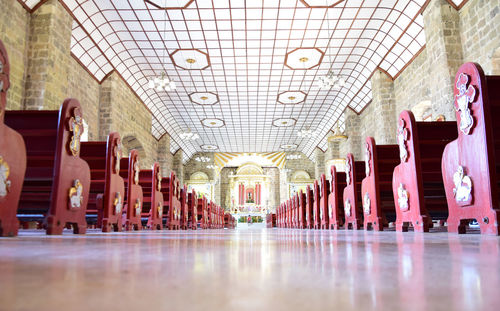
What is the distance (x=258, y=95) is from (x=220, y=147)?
9.79 metres

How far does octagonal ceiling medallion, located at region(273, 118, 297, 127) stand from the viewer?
17953 millimetres

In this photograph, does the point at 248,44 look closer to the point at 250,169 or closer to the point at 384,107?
the point at 384,107

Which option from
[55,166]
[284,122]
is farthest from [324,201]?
[284,122]

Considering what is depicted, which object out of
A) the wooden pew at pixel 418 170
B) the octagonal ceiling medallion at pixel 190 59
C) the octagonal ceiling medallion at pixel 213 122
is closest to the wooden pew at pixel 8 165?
the wooden pew at pixel 418 170

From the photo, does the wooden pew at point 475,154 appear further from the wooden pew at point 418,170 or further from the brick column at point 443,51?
the brick column at point 443,51

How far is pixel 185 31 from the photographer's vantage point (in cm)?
1002

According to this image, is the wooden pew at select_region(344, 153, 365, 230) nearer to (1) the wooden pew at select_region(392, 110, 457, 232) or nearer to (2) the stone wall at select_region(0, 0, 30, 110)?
(1) the wooden pew at select_region(392, 110, 457, 232)

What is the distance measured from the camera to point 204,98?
14875 mm

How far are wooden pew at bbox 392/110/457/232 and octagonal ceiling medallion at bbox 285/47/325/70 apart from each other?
7532 millimetres

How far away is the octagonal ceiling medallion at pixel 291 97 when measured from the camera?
14398mm

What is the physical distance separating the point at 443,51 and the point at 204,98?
912cm

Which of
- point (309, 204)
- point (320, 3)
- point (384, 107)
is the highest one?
point (320, 3)

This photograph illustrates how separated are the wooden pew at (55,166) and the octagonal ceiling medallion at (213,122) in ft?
47.1

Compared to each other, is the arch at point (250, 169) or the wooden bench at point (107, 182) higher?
the arch at point (250, 169)
